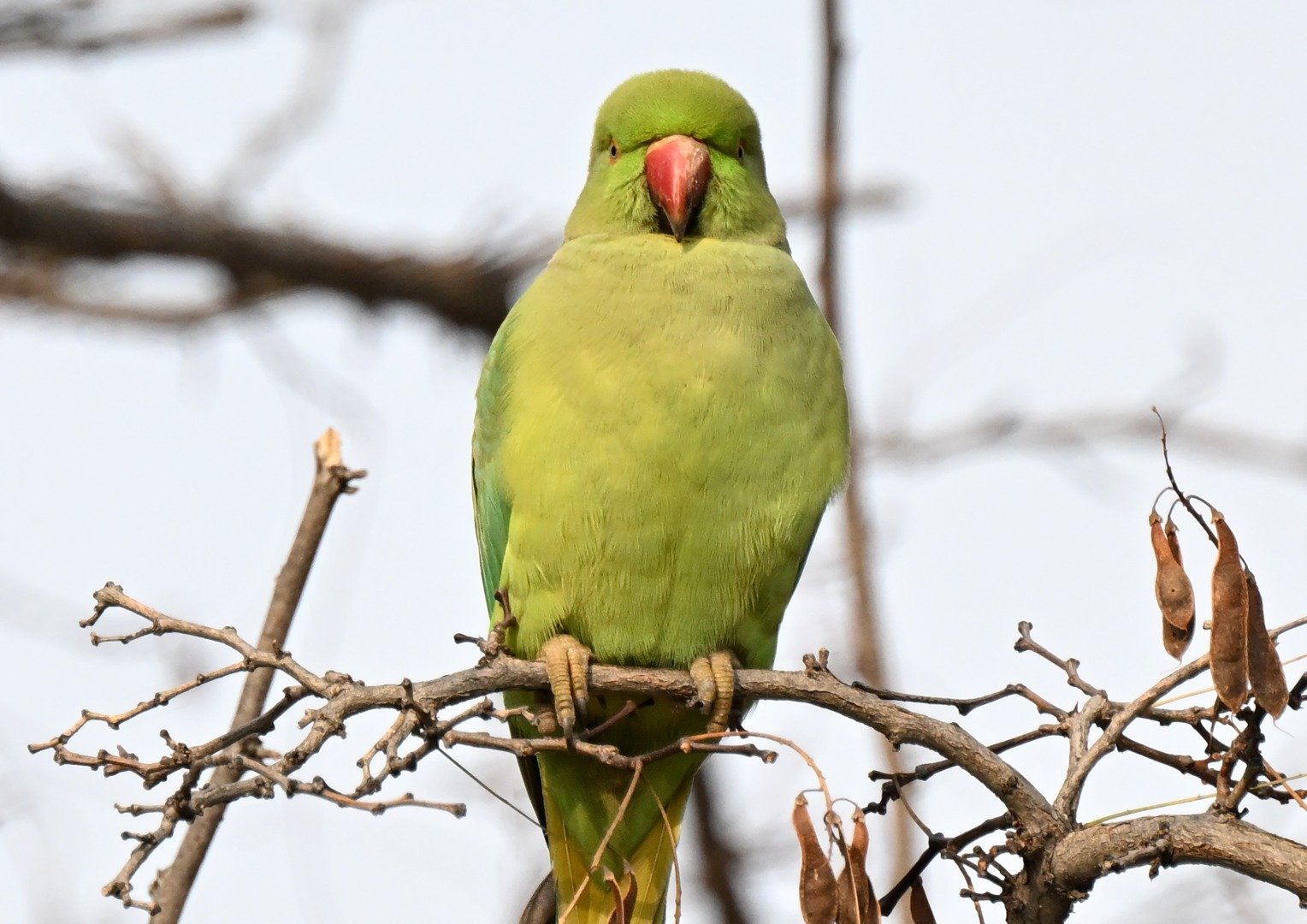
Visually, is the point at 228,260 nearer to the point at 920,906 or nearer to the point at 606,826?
the point at 606,826

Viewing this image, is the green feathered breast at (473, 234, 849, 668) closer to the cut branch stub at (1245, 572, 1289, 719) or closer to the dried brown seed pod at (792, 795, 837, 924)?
the dried brown seed pod at (792, 795, 837, 924)

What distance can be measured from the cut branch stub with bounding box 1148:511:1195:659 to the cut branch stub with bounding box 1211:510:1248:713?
0.13 m

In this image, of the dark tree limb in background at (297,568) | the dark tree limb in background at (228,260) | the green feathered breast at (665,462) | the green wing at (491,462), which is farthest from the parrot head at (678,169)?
the dark tree limb in background at (228,260)

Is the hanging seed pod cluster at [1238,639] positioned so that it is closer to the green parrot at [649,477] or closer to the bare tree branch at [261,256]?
the green parrot at [649,477]

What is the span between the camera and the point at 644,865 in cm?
392

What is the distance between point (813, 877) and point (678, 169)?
2.12 m

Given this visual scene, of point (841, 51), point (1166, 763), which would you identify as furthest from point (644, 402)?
point (841, 51)

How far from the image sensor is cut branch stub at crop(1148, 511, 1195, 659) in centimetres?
244

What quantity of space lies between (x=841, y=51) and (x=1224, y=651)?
115 inches

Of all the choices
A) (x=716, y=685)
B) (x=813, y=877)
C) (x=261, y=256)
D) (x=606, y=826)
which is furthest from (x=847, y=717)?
(x=261, y=256)

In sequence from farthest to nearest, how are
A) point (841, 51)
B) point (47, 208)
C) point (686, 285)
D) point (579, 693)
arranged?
point (47, 208)
point (841, 51)
point (686, 285)
point (579, 693)

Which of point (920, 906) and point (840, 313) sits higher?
point (840, 313)

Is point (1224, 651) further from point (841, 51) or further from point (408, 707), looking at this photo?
point (841, 51)

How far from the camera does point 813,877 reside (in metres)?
2.48
